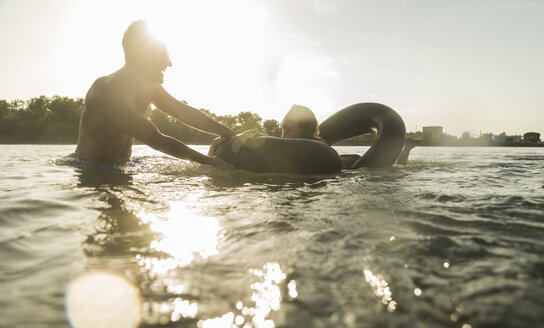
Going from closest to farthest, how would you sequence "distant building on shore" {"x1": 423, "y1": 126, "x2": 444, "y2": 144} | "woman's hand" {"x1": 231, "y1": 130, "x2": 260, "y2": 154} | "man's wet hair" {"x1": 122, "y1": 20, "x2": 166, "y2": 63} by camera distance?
"man's wet hair" {"x1": 122, "y1": 20, "x2": 166, "y2": 63}, "woman's hand" {"x1": 231, "y1": 130, "x2": 260, "y2": 154}, "distant building on shore" {"x1": 423, "y1": 126, "x2": 444, "y2": 144}

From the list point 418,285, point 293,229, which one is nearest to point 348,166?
point 293,229

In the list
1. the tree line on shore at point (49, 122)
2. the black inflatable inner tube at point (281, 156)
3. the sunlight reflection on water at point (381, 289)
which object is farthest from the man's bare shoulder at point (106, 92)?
the tree line on shore at point (49, 122)

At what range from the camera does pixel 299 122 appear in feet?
21.4

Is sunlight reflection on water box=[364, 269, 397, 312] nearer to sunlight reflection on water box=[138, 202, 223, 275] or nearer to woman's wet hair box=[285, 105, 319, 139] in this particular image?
sunlight reflection on water box=[138, 202, 223, 275]

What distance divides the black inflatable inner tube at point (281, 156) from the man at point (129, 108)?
423 millimetres

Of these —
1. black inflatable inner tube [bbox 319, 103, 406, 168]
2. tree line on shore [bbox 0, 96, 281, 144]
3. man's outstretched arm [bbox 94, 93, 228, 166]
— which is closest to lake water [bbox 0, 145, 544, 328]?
man's outstretched arm [bbox 94, 93, 228, 166]

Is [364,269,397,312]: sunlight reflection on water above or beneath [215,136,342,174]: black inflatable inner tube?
beneath

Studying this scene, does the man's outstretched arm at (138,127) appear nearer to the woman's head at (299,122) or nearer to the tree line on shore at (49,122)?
the woman's head at (299,122)

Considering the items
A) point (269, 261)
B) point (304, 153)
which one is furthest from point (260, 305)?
point (304, 153)

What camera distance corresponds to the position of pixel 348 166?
720cm

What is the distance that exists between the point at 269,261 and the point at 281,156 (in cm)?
368

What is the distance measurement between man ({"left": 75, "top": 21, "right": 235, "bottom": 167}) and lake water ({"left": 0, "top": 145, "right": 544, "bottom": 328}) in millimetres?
1379

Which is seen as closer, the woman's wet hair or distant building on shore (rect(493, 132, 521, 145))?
the woman's wet hair

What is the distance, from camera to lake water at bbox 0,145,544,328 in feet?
3.86
